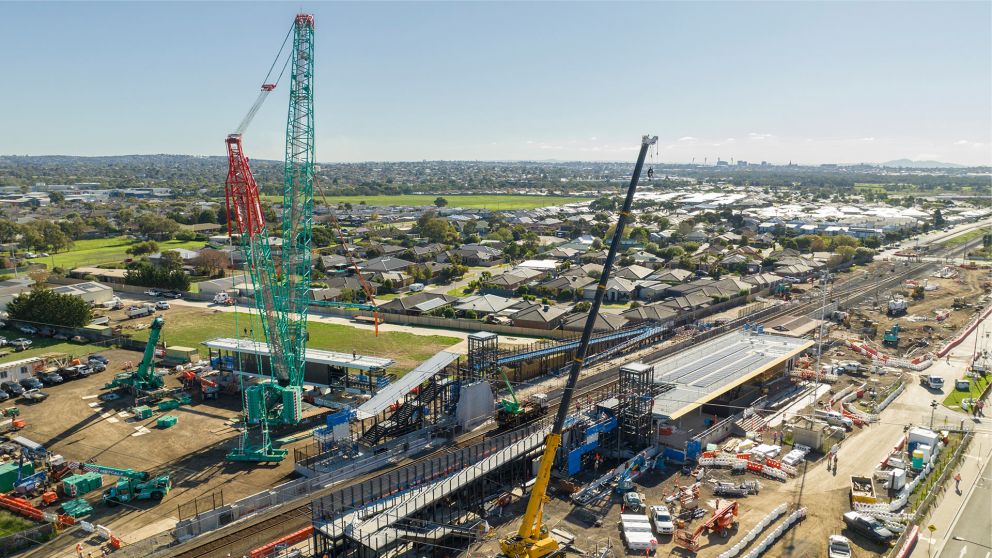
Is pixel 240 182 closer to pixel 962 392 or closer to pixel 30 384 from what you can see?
pixel 30 384

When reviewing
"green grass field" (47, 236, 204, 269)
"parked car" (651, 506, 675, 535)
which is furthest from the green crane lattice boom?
"green grass field" (47, 236, 204, 269)

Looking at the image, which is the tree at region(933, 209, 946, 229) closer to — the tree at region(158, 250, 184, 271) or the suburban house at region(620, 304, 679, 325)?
the suburban house at region(620, 304, 679, 325)

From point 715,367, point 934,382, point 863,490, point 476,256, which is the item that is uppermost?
point 476,256

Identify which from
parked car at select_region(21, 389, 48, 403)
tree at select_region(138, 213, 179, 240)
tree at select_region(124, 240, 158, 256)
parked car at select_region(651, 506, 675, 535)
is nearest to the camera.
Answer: parked car at select_region(651, 506, 675, 535)

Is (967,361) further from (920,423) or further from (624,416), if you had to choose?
(624,416)

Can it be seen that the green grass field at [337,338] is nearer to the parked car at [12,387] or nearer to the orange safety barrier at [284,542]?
the parked car at [12,387]

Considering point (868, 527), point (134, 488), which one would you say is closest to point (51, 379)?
point (134, 488)
